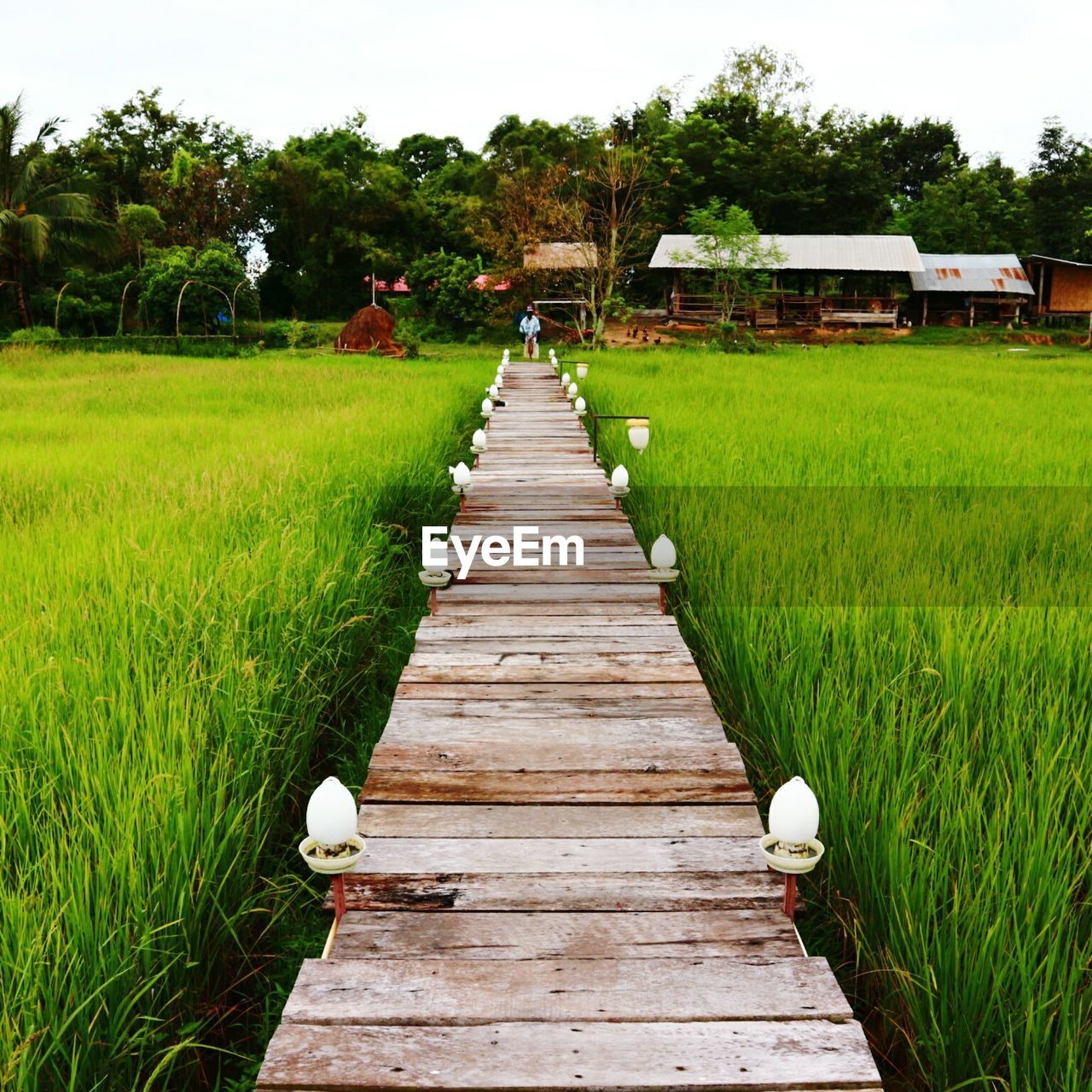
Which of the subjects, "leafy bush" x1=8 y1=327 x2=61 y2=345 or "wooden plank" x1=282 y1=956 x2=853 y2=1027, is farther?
"leafy bush" x1=8 y1=327 x2=61 y2=345

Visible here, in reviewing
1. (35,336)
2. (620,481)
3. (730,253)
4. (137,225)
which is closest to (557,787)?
(620,481)

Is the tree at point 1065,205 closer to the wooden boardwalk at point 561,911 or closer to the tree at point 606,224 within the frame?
the tree at point 606,224

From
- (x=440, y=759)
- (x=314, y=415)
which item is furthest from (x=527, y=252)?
(x=440, y=759)

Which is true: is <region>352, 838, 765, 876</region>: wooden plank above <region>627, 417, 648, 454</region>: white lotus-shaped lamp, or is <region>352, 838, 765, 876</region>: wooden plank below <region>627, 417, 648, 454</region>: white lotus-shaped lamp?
below

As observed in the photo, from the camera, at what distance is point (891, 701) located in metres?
2.43

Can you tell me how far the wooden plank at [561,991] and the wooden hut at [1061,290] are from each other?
30.3 metres

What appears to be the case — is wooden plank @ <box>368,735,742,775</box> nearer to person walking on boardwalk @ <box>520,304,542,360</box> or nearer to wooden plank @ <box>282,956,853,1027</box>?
wooden plank @ <box>282,956,853,1027</box>

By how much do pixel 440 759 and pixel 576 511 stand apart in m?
3.29

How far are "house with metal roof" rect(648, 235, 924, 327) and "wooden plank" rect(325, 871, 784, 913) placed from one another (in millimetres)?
23768

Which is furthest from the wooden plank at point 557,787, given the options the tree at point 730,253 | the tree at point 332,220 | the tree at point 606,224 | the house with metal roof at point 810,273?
the tree at point 332,220

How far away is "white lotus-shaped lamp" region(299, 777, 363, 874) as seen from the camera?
1745mm

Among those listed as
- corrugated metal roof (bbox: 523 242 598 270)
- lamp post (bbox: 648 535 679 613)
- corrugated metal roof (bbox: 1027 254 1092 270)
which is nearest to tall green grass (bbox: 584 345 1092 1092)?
lamp post (bbox: 648 535 679 613)

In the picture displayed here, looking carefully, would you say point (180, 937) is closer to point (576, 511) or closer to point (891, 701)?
point (891, 701)

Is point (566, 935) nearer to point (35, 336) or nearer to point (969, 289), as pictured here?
point (35, 336)
